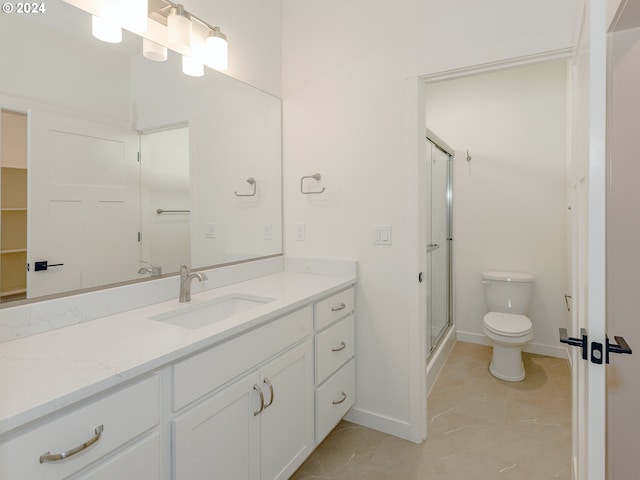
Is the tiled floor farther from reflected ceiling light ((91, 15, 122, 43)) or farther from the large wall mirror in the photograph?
reflected ceiling light ((91, 15, 122, 43))

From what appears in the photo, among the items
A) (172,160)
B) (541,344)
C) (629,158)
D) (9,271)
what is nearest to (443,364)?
(541,344)

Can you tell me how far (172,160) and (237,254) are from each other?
2.02 ft

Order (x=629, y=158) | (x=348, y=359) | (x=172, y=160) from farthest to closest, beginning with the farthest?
(x=348, y=359), (x=172, y=160), (x=629, y=158)

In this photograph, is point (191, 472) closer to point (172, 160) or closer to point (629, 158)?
point (172, 160)

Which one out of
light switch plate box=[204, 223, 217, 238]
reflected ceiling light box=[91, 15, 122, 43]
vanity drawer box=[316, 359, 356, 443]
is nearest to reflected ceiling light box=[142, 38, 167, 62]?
reflected ceiling light box=[91, 15, 122, 43]

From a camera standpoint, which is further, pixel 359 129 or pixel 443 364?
pixel 443 364

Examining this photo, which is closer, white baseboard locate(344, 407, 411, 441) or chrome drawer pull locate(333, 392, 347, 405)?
chrome drawer pull locate(333, 392, 347, 405)

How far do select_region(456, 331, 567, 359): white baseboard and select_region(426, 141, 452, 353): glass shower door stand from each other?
256 millimetres

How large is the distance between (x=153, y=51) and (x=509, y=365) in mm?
2962

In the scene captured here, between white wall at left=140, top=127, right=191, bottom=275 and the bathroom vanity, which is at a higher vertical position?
white wall at left=140, top=127, right=191, bottom=275

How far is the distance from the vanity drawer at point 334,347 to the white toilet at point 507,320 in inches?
49.6

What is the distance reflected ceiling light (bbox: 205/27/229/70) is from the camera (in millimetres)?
1700

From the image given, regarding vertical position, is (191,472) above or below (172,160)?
below

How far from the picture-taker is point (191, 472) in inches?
41.4
